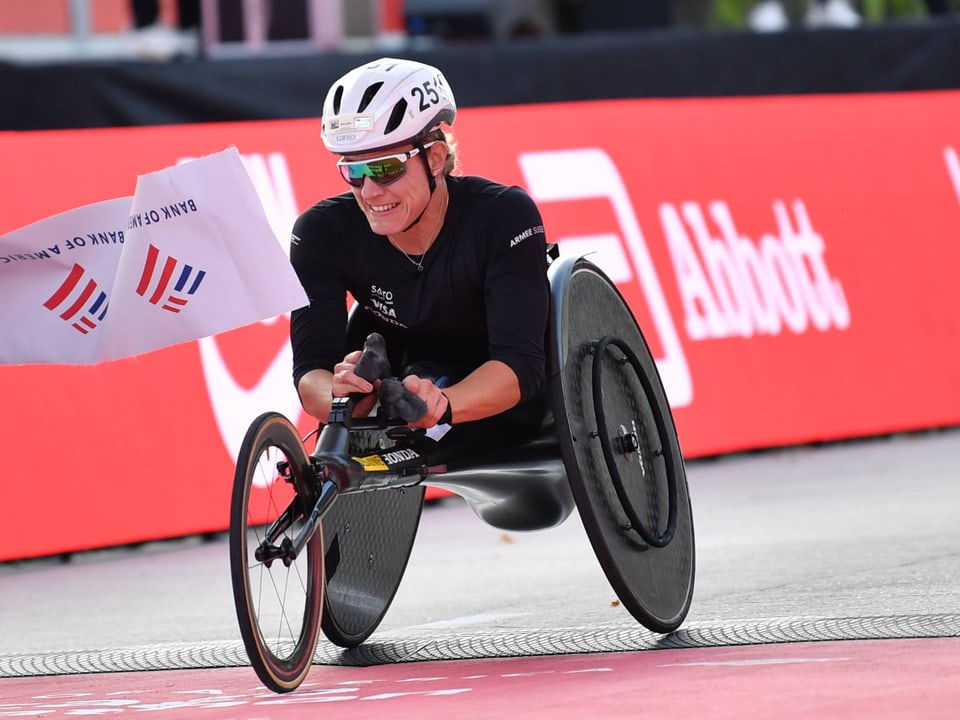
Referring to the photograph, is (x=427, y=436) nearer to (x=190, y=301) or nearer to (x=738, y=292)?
(x=190, y=301)

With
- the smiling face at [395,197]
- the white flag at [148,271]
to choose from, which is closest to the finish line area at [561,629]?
the white flag at [148,271]

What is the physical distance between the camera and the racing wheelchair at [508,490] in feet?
16.8

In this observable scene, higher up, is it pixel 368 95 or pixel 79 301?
pixel 368 95

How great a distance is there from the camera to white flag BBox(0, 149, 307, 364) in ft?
17.7

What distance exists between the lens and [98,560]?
8523mm

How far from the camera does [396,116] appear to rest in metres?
5.49

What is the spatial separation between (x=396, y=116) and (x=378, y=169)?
0.16 meters

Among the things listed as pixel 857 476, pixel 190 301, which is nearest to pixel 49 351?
pixel 190 301

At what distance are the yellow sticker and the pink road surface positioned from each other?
1.86ft

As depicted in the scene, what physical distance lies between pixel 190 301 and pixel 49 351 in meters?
0.48

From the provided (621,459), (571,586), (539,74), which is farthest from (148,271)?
(539,74)

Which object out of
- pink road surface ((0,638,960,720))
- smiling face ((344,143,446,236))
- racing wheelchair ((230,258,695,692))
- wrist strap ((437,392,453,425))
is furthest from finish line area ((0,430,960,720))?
smiling face ((344,143,446,236))

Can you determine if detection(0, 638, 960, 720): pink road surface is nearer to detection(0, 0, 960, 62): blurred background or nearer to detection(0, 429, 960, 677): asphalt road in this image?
detection(0, 429, 960, 677): asphalt road

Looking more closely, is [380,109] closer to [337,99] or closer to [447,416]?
[337,99]
